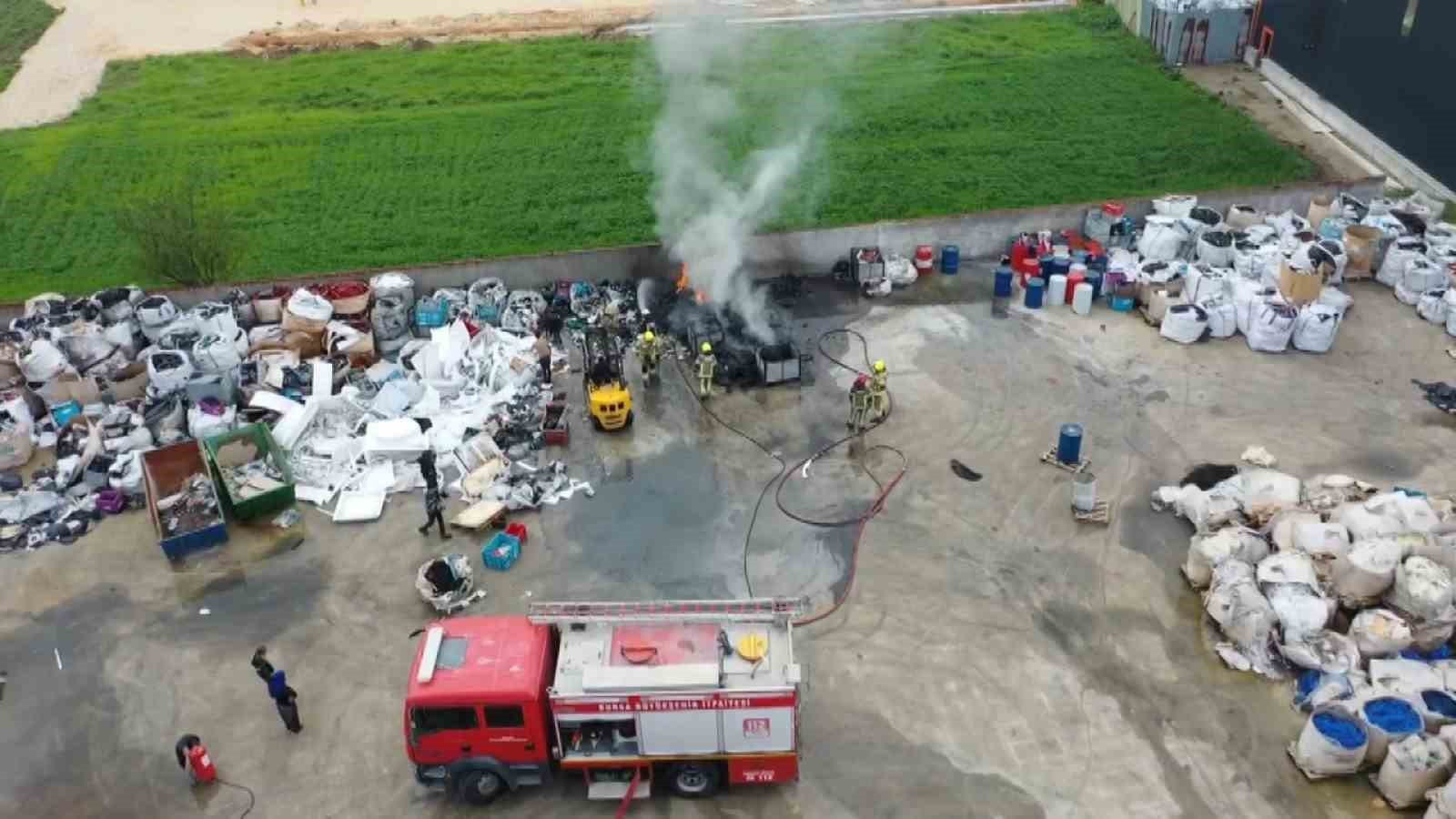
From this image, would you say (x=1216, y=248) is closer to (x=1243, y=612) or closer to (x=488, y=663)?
(x=1243, y=612)

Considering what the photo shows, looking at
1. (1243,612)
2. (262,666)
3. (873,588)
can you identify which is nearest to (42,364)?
(262,666)

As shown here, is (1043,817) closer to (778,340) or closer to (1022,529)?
(1022,529)

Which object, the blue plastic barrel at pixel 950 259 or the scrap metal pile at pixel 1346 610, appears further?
the blue plastic barrel at pixel 950 259

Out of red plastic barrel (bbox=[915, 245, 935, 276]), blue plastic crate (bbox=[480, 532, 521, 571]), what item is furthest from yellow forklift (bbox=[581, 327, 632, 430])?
red plastic barrel (bbox=[915, 245, 935, 276])

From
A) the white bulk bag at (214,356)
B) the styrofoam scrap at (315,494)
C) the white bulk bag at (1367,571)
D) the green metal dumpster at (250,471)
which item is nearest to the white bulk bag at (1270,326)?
the white bulk bag at (1367,571)

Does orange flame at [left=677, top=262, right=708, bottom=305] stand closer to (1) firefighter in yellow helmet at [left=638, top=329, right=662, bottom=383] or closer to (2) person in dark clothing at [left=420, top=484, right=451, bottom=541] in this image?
(1) firefighter in yellow helmet at [left=638, top=329, right=662, bottom=383]

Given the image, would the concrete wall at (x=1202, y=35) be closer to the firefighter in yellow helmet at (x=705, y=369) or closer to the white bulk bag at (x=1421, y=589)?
the firefighter in yellow helmet at (x=705, y=369)

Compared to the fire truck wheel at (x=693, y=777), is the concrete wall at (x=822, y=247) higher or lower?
higher
